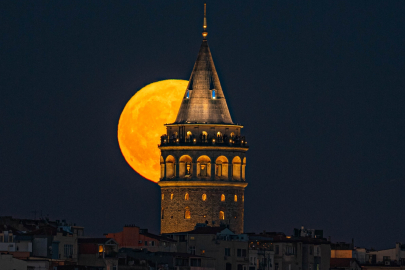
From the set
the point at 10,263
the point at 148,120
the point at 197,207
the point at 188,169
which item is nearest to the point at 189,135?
the point at 188,169

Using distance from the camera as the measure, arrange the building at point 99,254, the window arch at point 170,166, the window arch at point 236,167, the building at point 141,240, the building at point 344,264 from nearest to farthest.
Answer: the building at point 99,254 → the building at point 141,240 → the building at point 344,264 → the window arch at point 170,166 → the window arch at point 236,167

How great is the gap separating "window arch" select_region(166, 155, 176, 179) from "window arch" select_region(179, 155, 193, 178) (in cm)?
72

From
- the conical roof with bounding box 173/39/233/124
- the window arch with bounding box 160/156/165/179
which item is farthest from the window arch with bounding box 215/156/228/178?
the window arch with bounding box 160/156/165/179

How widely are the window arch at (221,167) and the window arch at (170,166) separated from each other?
10.1ft

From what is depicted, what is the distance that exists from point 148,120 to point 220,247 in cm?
1828

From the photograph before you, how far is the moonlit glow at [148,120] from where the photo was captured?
161 meters

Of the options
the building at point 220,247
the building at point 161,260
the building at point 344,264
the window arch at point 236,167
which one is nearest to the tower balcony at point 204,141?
the window arch at point 236,167

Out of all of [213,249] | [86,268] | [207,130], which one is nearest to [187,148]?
[207,130]

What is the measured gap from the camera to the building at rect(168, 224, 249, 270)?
145375 millimetres

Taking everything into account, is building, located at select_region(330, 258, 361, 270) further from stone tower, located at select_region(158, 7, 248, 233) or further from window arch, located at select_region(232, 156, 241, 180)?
window arch, located at select_region(232, 156, 241, 180)

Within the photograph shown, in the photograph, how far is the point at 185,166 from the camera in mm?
157500

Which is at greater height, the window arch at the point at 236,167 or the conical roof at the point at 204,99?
the conical roof at the point at 204,99

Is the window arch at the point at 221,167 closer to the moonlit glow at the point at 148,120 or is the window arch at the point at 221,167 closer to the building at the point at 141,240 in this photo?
the moonlit glow at the point at 148,120

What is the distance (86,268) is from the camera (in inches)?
5094
